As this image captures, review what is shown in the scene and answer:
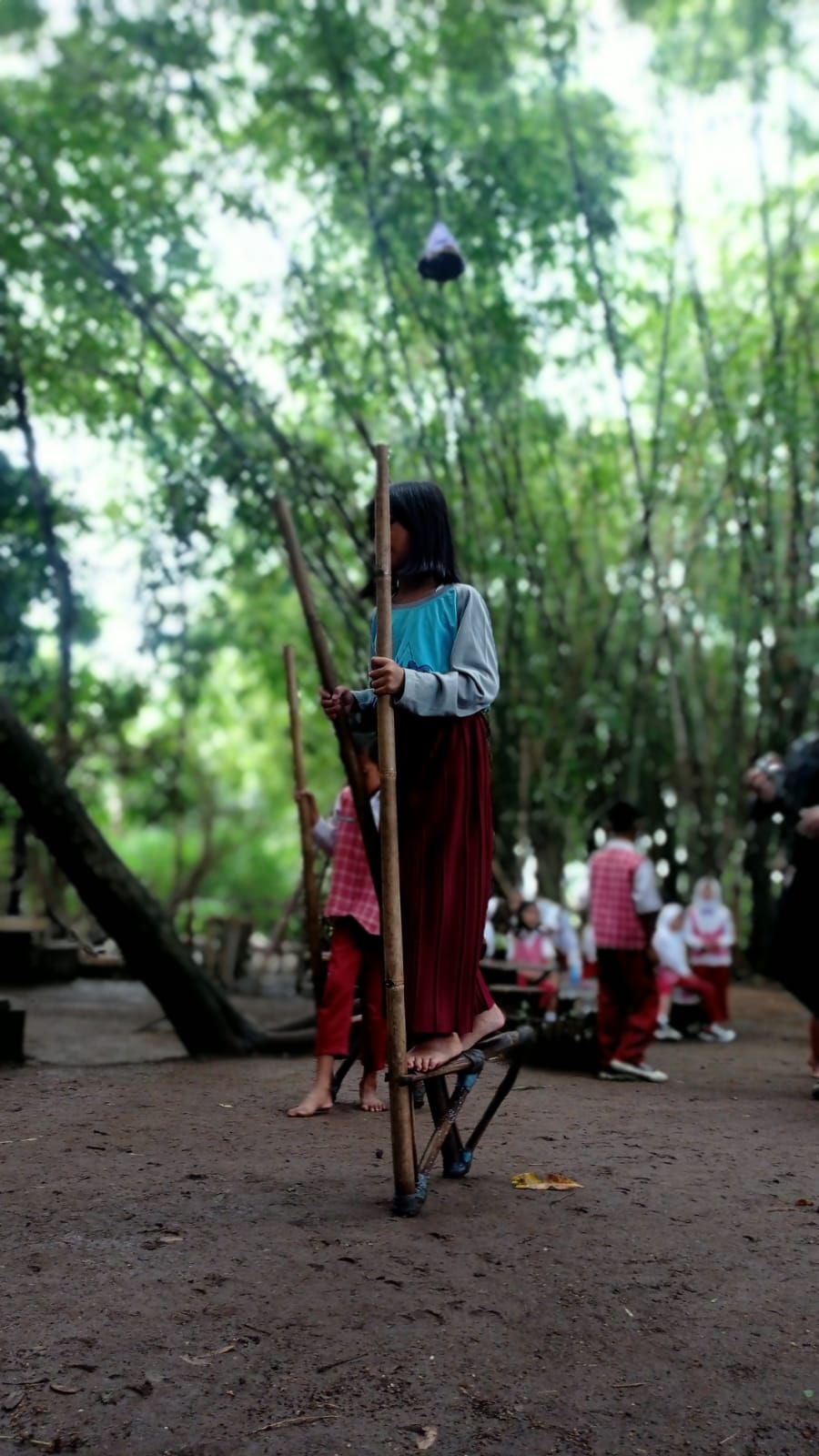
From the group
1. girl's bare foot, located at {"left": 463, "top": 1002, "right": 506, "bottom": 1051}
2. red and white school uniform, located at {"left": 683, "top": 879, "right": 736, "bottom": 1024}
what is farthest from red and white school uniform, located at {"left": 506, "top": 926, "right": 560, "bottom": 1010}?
girl's bare foot, located at {"left": 463, "top": 1002, "right": 506, "bottom": 1051}

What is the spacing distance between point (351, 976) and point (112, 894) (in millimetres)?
2261

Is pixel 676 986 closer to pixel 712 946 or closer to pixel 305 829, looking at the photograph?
pixel 712 946

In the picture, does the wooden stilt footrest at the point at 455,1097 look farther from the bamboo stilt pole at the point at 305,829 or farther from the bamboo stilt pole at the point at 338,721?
the bamboo stilt pole at the point at 305,829

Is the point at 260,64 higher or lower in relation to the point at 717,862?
higher

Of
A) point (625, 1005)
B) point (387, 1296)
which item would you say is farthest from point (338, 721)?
point (625, 1005)

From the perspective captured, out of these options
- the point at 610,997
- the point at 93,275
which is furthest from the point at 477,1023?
the point at 93,275

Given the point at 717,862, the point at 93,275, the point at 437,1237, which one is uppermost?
the point at 93,275

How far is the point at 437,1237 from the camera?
10.7ft

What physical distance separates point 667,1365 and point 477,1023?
4.08ft

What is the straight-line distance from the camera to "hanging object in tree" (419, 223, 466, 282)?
871cm

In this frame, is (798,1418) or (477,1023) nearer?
(798,1418)

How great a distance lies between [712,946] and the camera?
11.1 m

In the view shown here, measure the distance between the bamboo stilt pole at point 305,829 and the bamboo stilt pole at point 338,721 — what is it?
0.87m

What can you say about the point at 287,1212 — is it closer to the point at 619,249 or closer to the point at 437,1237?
the point at 437,1237
